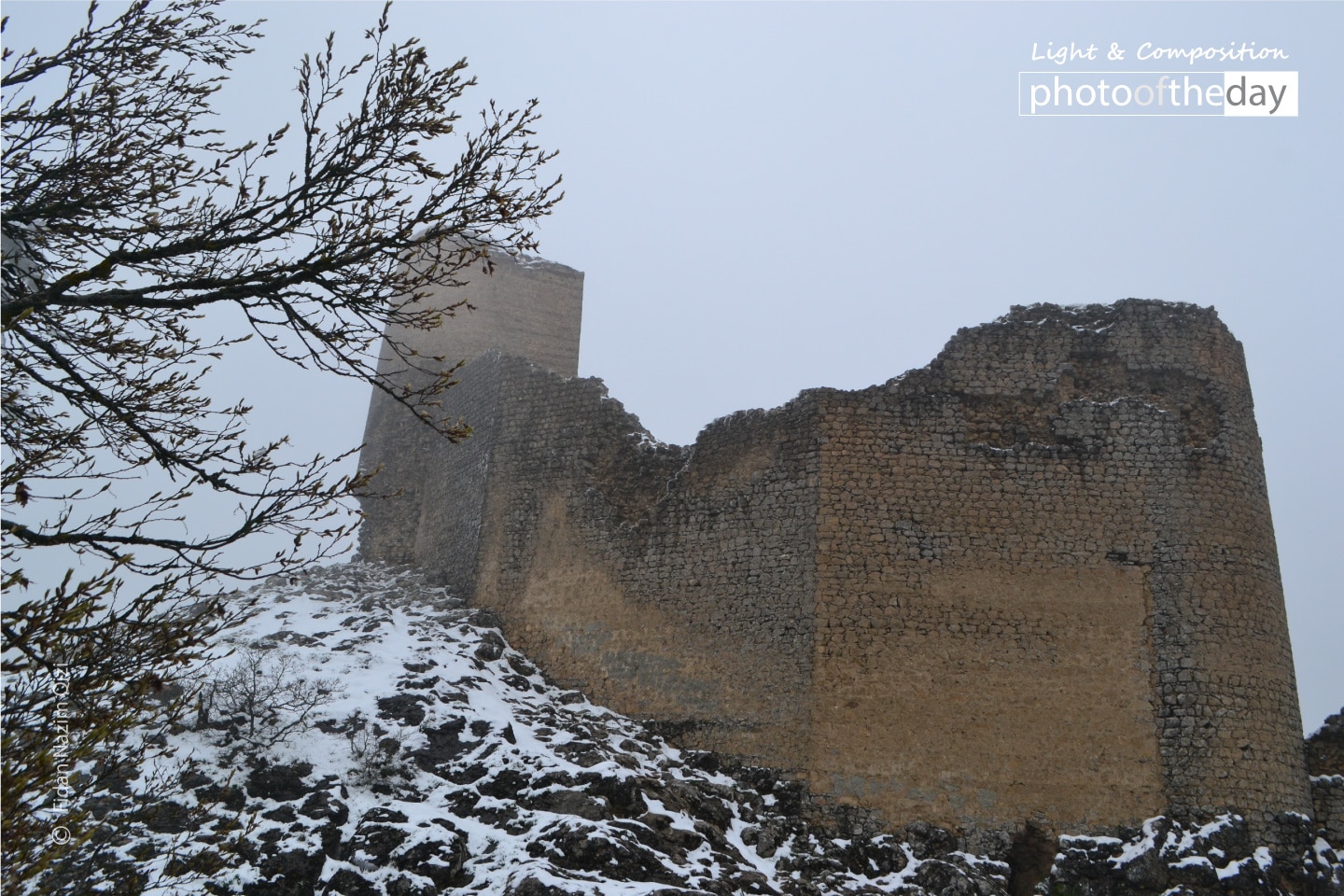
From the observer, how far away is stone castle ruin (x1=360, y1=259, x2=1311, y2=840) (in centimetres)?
1281

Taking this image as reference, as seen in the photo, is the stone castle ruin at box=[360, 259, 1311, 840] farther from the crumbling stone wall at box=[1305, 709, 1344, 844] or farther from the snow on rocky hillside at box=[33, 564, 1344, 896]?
the snow on rocky hillside at box=[33, 564, 1344, 896]

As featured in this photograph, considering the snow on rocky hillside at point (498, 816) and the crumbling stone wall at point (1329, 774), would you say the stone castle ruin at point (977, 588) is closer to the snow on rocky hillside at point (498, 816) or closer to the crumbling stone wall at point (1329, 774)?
the crumbling stone wall at point (1329, 774)

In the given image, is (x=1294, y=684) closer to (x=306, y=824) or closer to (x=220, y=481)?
(x=306, y=824)

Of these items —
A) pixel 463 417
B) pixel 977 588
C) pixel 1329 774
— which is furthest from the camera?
pixel 463 417

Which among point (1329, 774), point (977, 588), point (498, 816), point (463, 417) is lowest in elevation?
point (498, 816)

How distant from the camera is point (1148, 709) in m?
12.9

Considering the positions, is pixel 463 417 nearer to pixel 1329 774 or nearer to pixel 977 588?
pixel 977 588

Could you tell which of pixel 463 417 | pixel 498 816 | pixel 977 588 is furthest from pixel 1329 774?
pixel 463 417

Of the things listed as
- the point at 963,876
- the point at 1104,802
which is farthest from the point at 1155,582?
the point at 963,876

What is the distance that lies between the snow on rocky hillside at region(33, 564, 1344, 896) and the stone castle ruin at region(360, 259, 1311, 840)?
0.53 metres

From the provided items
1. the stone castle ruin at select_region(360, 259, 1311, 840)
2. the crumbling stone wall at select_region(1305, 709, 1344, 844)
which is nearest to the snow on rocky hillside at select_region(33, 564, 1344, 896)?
the stone castle ruin at select_region(360, 259, 1311, 840)

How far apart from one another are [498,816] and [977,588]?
5960 millimetres

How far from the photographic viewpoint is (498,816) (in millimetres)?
11273

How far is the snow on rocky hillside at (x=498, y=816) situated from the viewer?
10344mm
